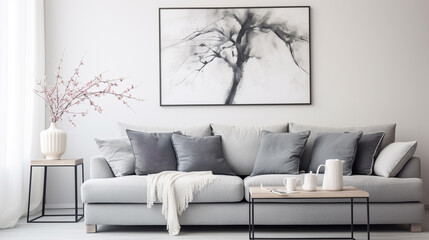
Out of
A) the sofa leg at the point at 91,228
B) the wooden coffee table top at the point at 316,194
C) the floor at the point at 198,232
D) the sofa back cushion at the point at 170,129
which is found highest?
the sofa back cushion at the point at 170,129

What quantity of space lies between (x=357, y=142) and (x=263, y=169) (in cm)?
85

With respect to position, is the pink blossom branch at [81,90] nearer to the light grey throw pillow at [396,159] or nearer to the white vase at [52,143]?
the white vase at [52,143]

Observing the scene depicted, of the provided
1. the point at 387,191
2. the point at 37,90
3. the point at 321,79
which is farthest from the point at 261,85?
the point at 37,90

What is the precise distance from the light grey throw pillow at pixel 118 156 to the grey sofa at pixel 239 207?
0.35 m

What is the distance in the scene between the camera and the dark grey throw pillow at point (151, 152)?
473 cm

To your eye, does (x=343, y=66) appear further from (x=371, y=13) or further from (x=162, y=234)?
(x=162, y=234)

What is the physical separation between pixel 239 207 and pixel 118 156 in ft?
3.93

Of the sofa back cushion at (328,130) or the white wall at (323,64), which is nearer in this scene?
the sofa back cushion at (328,130)

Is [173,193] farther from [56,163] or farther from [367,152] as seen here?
[367,152]

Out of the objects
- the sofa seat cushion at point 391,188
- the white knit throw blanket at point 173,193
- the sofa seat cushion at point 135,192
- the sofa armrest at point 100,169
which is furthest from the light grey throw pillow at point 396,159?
the sofa armrest at point 100,169

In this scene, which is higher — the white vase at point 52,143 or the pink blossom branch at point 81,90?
the pink blossom branch at point 81,90

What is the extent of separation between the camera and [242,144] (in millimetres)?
5105

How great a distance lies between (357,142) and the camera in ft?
15.6

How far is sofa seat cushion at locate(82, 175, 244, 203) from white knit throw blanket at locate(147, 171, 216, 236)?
5 cm
